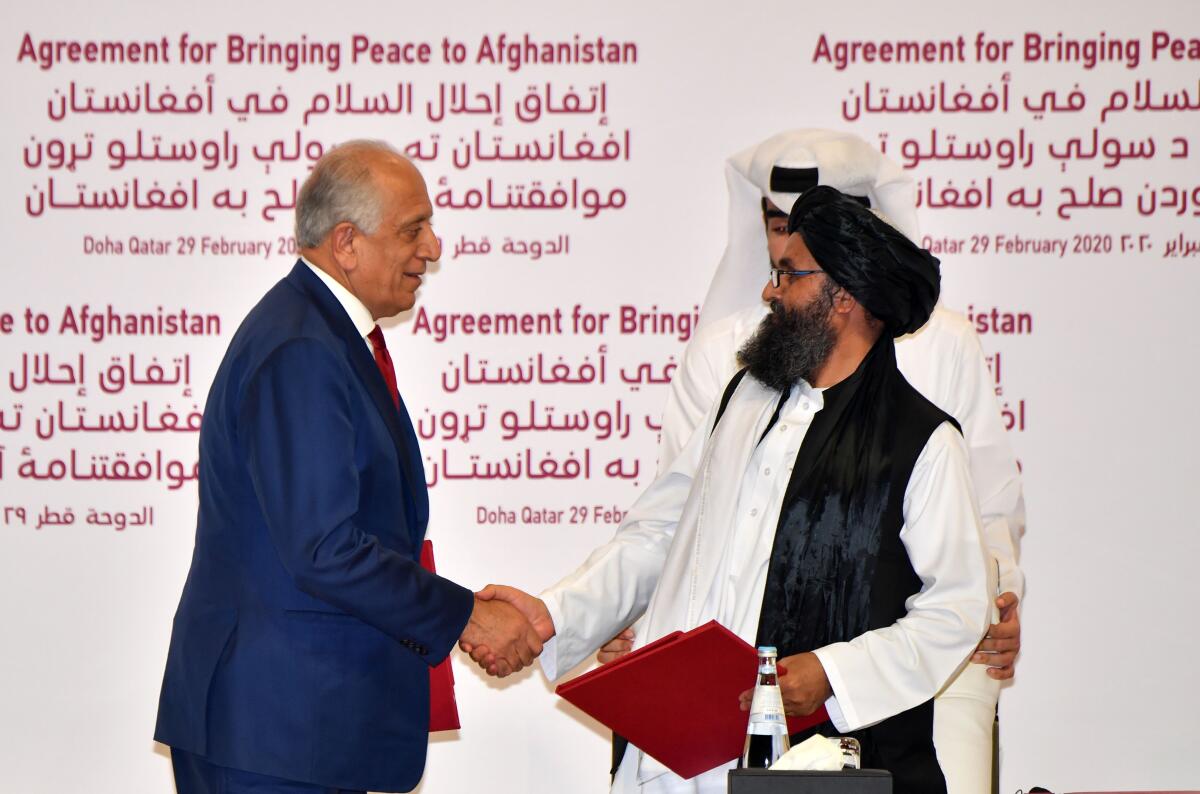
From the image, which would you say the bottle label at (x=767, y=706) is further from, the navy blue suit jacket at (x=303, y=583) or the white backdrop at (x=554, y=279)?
the white backdrop at (x=554, y=279)

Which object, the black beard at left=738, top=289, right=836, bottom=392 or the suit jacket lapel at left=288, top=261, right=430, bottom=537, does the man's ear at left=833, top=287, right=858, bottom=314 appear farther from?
the suit jacket lapel at left=288, top=261, right=430, bottom=537

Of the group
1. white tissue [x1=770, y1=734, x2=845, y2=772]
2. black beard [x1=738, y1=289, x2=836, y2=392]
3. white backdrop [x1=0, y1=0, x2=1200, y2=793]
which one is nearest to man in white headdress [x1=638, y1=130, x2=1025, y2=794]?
black beard [x1=738, y1=289, x2=836, y2=392]

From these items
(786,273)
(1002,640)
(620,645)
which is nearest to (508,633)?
(620,645)

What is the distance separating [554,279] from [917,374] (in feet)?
5.26

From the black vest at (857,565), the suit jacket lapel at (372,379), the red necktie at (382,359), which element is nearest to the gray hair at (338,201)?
the suit jacket lapel at (372,379)

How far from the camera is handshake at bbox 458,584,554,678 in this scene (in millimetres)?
3576

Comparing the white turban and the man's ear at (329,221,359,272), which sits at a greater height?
the white turban

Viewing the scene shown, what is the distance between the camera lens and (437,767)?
17.2ft

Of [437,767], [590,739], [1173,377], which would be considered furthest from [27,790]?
[1173,377]

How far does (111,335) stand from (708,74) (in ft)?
7.53

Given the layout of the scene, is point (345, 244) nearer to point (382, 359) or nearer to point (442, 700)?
point (382, 359)

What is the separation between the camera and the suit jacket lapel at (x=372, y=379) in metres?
3.33

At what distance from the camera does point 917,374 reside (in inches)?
159

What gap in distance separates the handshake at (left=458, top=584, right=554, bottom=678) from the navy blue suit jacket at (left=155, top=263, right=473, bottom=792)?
0.24 metres
